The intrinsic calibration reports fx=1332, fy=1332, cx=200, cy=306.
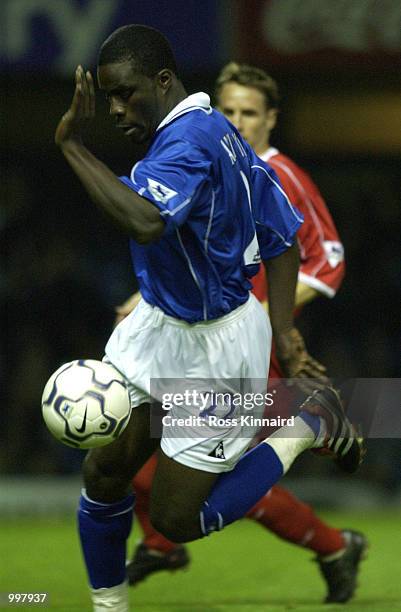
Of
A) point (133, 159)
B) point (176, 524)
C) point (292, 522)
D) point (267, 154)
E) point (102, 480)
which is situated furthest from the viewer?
point (133, 159)

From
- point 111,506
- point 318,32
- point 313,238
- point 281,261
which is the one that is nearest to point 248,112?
point 313,238

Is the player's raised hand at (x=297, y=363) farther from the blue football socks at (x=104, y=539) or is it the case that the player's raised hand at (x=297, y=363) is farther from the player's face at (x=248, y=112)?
the player's face at (x=248, y=112)

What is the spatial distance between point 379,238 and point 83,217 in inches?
81.1

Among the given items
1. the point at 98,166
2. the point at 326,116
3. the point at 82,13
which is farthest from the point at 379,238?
the point at 98,166

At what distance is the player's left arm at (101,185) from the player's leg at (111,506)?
791 mm

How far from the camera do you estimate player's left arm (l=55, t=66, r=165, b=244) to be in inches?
138

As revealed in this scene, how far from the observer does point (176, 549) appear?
523cm

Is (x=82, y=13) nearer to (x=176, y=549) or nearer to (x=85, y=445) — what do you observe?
(x=176, y=549)

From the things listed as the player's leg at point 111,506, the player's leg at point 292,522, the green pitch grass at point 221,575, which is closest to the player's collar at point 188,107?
the player's leg at point 111,506

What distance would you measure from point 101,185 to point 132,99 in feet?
1.42

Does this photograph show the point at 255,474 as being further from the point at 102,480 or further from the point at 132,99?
the point at 132,99

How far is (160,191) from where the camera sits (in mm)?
3561

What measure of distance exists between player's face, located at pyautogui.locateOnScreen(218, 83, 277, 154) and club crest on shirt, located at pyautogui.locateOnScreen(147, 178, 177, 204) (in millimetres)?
1745

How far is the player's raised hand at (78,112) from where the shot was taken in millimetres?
3564
